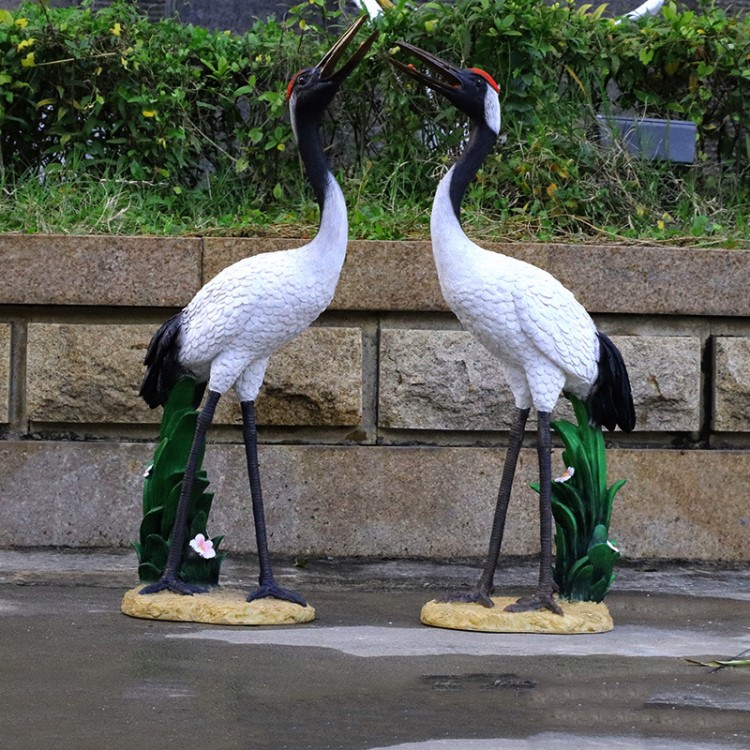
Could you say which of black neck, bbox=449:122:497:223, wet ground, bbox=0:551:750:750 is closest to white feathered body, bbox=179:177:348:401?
black neck, bbox=449:122:497:223

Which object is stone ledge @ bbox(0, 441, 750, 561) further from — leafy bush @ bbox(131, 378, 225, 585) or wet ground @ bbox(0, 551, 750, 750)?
leafy bush @ bbox(131, 378, 225, 585)

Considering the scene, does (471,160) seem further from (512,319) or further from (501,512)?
(501,512)

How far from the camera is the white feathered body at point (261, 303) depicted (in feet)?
15.8

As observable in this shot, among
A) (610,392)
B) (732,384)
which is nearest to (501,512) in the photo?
(610,392)

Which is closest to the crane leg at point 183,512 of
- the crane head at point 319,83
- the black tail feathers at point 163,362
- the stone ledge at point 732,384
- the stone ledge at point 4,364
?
the black tail feathers at point 163,362

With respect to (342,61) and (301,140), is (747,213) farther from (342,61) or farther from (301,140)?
(301,140)

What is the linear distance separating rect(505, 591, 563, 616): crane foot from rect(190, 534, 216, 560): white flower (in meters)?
1.10

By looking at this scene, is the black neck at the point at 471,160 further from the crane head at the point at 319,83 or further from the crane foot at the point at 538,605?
the crane foot at the point at 538,605

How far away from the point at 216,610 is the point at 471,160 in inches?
73.1

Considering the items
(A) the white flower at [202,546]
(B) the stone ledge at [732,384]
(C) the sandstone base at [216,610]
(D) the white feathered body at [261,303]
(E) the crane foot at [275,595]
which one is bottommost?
(C) the sandstone base at [216,610]

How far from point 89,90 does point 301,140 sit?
2.52 meters

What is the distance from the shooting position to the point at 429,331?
6.28 metres

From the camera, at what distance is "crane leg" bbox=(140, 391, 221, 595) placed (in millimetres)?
4887

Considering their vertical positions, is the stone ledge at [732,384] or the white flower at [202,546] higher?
the stone ledge at [732,384]
